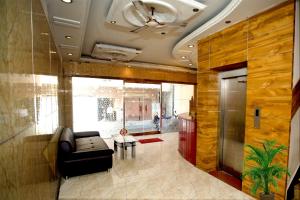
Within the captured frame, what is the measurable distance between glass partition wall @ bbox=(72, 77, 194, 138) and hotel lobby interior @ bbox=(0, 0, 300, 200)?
1831mm

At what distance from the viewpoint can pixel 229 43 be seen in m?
3.34

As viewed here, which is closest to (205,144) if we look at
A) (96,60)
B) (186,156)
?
(186,156)

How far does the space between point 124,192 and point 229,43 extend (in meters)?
3.61

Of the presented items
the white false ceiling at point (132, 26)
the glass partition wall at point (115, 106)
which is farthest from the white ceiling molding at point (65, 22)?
the glass partition wall at point (115, 106)

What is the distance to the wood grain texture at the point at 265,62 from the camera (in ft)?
7.93

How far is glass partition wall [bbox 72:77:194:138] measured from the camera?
6.80 meters

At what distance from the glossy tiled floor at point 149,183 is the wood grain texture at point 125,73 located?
12.1 feet

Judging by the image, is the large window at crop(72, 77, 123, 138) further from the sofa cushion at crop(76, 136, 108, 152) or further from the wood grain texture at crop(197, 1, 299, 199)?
the wood grain texture at crop(197, 1, 299, 199)

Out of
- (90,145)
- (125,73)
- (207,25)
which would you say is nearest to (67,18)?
(207,25)

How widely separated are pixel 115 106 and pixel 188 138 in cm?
394

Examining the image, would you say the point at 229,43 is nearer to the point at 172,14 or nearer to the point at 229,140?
the point at 172,14

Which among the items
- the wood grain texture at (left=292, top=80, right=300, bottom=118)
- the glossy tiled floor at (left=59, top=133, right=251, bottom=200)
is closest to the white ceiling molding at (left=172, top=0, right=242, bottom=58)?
the wood grain texture at (left=292, top=80, right=300, bottom=118)

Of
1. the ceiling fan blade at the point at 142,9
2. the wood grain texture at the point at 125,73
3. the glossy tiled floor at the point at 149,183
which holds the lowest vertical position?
the glossy tiled floor at the point at 149,183

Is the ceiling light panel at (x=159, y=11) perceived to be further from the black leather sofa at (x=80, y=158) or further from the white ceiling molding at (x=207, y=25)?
the black leather sofa at (x=80, y=158)
